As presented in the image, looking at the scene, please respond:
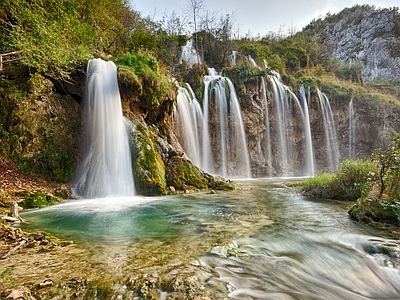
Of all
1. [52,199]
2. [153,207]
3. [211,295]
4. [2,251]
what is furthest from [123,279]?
[52,199]

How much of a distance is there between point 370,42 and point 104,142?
4445 centimetres

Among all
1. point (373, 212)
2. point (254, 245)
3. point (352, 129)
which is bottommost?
point (254, 245)

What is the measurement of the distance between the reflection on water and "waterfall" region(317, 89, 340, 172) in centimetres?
1901

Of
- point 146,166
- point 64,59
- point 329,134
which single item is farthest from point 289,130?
point 64,59

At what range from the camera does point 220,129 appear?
18.7 metres

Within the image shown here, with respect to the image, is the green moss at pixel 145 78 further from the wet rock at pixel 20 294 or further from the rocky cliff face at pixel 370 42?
the rocky cliff face at pixel 370 42

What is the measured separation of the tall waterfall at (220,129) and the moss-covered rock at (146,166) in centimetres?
806

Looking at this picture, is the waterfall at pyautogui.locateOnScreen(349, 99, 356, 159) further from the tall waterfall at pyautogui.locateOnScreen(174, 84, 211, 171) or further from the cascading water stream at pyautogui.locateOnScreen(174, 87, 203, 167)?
the cascading water stream at pyautogui.locateOnScreen(174, 87, 203, 167)

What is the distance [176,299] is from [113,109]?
26.5 ft

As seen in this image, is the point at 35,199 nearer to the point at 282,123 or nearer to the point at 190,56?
the point at 282,123

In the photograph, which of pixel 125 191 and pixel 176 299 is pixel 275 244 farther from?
pixel 125 191

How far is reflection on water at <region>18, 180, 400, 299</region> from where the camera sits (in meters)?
2.61

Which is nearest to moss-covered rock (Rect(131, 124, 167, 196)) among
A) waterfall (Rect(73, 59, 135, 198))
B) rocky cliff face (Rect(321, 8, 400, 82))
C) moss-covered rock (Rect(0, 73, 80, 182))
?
waterfall (Rect(73, 59, 135, 198))

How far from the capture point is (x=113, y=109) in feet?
29.9
